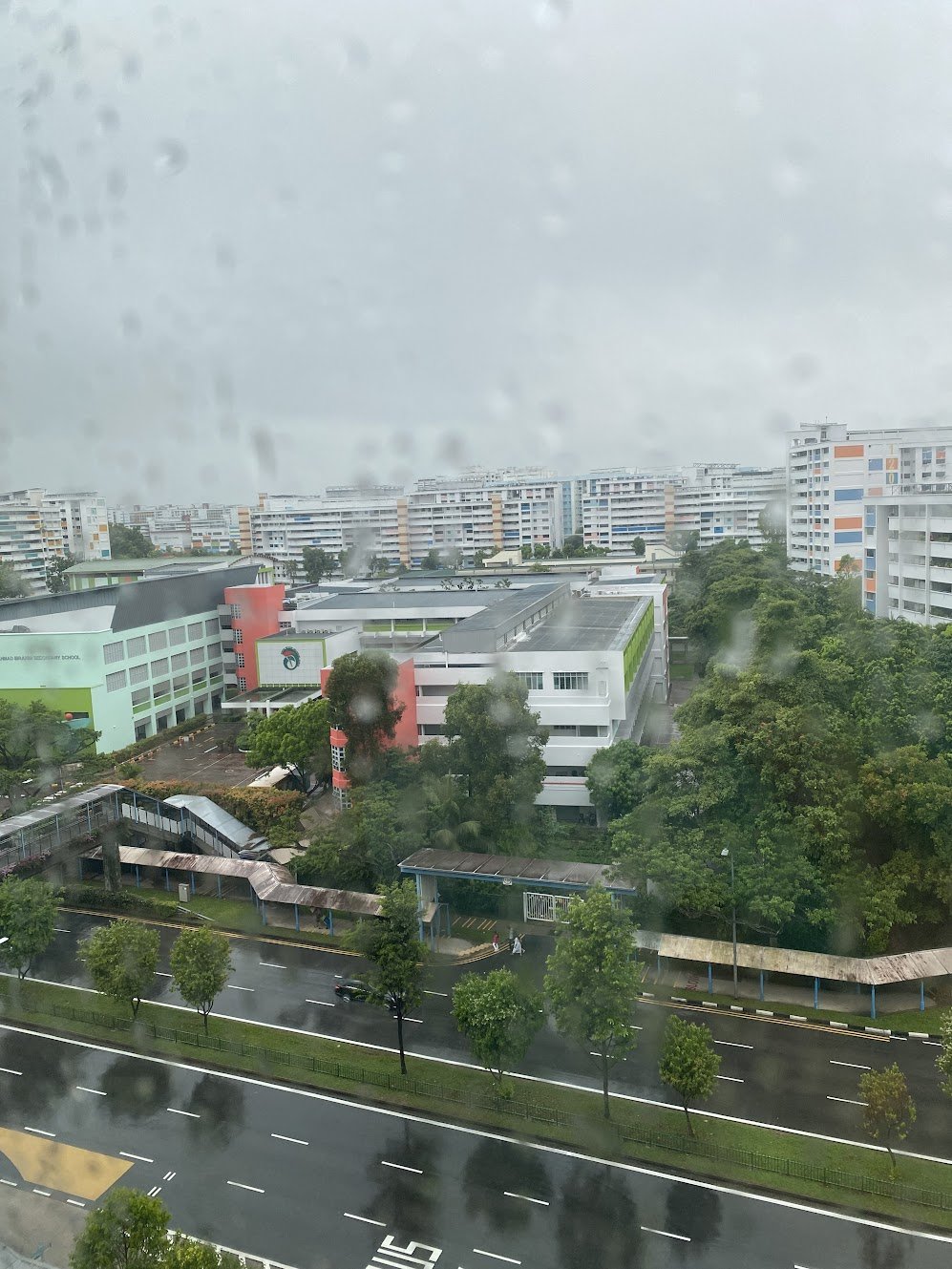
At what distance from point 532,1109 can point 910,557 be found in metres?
16.0

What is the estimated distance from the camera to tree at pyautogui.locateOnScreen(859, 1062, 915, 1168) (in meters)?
5.88

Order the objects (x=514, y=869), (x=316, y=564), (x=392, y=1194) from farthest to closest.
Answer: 1. (x=316, y=564)
2. (x=514, y=869)
3. (x=392, y=1194)

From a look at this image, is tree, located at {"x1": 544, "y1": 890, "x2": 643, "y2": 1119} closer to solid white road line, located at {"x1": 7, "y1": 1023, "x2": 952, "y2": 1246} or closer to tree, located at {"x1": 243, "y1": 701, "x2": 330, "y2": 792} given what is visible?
solid white road line, located at {"x1": 7, "y1": 1023, "x2": 952, "y2": 1246}

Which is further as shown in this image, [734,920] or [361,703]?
[361,703]

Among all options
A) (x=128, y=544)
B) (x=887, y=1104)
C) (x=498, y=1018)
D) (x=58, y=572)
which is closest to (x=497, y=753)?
(x=498, y=1018)

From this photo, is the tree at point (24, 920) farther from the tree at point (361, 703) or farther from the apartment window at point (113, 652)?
the apartment window at point (113, 652)

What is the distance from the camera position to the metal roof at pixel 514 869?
908 cm

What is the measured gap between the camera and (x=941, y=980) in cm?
834

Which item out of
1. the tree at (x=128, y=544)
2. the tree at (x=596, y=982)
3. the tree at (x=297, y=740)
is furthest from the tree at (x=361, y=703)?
the tree at (x=128, y=544)

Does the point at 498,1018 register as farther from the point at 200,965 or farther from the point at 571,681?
the point at 571,681

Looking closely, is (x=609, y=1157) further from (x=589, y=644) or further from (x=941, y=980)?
(x=589, y=644)

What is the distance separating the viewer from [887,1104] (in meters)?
5.88

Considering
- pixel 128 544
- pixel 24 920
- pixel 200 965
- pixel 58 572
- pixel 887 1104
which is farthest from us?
pixel 128 544

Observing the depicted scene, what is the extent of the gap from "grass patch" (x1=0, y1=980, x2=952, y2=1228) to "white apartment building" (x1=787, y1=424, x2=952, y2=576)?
22230mm
